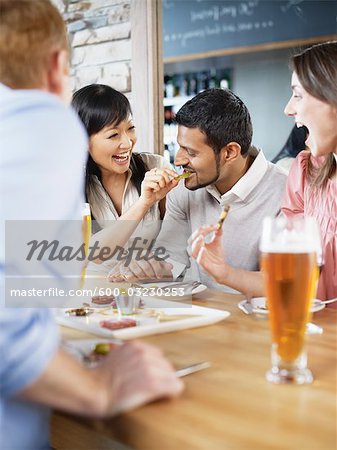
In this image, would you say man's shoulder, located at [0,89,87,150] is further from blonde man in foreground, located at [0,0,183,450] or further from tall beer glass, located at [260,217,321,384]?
tall beer glass, located at [260,217,321,384]

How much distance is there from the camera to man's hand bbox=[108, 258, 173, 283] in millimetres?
1952

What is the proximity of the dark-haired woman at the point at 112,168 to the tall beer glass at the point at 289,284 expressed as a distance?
4.74 ft

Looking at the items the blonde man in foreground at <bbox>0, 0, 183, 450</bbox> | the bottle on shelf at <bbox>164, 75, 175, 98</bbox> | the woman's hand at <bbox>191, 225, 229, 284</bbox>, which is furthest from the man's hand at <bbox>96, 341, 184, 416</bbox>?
the bottle on shelf at <bbox>164, 75, 175, 98</bbox>

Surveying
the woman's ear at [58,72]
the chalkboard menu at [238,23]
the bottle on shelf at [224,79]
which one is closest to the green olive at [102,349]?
the woman's ear at [58,72]

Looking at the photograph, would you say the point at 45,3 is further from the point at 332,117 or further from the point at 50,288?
the point at 332,117

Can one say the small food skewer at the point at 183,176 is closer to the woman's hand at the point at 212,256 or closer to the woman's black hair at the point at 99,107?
the woman's black hair at the point at 99,107

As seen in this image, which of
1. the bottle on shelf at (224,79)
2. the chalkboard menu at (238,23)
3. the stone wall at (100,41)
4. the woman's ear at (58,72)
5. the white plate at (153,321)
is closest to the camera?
the woman's ear at (58,72)

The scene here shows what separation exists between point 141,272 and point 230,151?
2.49ft

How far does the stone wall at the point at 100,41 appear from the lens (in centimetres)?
366

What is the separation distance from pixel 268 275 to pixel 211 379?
19cm

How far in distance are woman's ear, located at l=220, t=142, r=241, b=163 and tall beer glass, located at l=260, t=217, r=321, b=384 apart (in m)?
1.43

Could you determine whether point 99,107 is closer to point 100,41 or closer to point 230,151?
point 230,151

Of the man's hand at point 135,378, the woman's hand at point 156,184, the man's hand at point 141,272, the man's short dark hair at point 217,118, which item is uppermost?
the man's short dark hair at point 217,118

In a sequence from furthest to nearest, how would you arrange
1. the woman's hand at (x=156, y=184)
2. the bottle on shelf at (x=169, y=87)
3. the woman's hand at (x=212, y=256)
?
the bottle on shelf at (x=169, y=87)
the woman's hand at (x=156, y=184)
the woman's hand at (x=212, y=256)
